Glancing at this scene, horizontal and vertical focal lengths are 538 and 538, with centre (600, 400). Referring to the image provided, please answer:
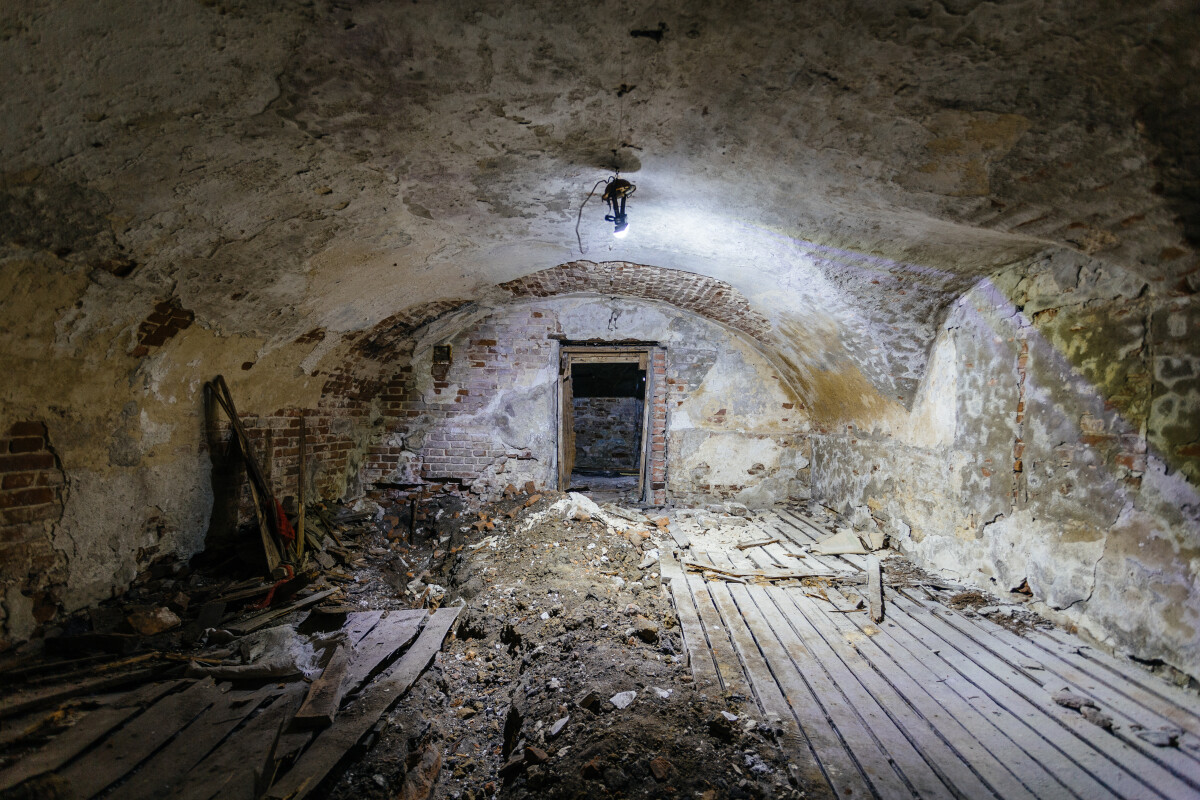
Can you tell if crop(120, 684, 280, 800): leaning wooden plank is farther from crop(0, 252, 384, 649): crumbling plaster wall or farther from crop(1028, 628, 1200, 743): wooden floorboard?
crop(1028, 628, 1200, 743): wooden floorboard

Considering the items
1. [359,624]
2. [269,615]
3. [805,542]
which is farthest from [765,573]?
[269,615]

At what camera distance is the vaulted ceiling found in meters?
1.45

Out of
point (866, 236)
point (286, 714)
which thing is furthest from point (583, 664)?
point (866, 236)

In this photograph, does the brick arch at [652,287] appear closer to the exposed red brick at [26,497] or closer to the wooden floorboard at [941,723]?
the wooden floorboard at [941,723]

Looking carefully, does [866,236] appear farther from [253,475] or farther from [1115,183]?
[253,475]

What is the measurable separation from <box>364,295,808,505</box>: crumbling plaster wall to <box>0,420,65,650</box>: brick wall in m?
3.26

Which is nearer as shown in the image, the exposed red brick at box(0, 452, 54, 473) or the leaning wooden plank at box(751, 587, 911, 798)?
the leaning wooden plank at box(751, 587, 911, 798)

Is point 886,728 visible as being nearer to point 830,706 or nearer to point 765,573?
point 830,706

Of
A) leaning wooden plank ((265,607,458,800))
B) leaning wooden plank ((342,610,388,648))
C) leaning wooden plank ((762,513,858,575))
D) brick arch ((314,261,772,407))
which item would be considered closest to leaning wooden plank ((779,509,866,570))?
leaning wooden plank ((762,513,858,575))

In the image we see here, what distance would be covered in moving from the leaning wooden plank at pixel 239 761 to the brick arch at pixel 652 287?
140 inches

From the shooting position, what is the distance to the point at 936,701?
7.18 feet

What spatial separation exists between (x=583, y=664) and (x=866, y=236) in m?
2.61

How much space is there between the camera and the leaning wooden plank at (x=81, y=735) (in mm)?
1786

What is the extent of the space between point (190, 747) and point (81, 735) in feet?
1.37
